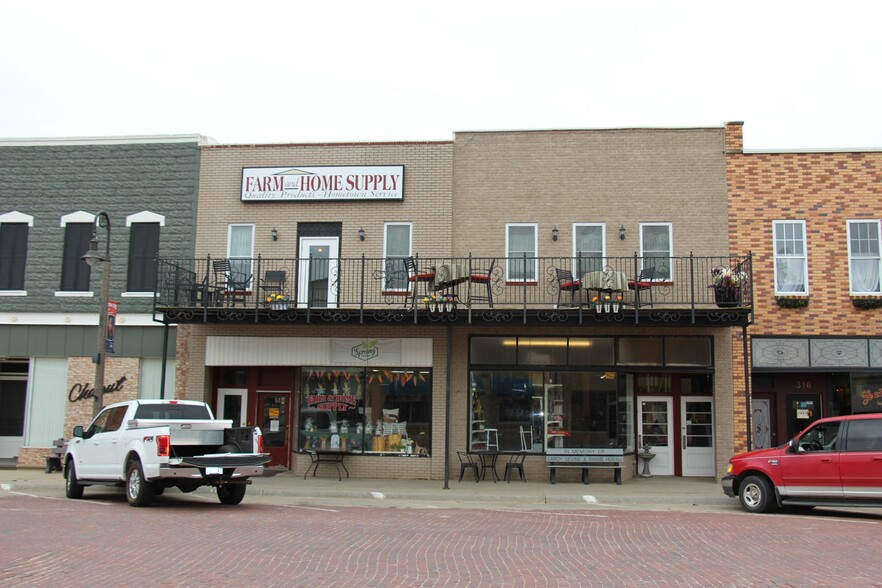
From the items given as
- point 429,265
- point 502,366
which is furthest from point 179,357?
point 502,366

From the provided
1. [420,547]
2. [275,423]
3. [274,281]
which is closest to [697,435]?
[275,423]

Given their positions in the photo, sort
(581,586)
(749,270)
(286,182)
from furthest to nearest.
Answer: (286,182), (749,270), (581,586)

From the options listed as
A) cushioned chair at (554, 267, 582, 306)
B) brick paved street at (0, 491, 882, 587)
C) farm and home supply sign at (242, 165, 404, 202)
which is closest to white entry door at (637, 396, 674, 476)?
cushioned chair at (554, 267, 582, 306)

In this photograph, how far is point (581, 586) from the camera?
25.6ft

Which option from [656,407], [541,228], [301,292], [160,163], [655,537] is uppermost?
[160,163]

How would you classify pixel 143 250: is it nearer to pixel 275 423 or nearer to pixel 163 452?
pixel 275 423

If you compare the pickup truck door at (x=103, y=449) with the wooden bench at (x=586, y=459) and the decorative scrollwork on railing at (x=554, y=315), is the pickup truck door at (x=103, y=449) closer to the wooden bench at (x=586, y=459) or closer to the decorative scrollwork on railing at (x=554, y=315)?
the decorative scrollwork on railing at (x=554, y=315)

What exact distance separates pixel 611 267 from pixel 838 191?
5.41 metres

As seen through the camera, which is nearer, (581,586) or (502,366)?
(581,586)

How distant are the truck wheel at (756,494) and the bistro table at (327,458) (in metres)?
8.47

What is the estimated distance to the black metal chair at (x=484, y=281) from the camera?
18.0 m

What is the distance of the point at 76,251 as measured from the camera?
21000 millimetres

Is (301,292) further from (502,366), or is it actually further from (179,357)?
(502,366)

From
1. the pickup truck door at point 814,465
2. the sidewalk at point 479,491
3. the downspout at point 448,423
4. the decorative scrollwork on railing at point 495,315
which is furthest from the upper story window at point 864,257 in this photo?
the downspout at point 448,423
